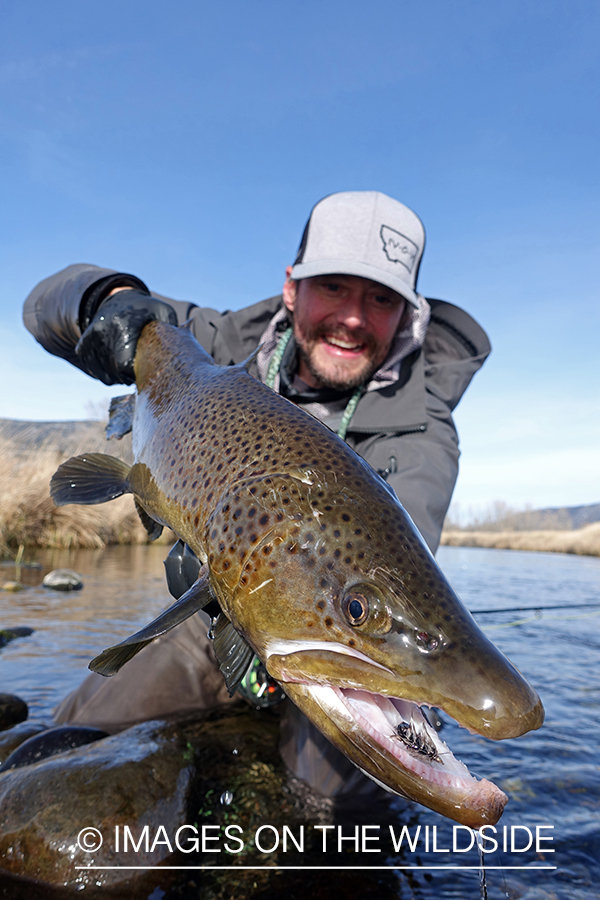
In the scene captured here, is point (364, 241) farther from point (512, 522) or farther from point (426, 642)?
point (512, 522)

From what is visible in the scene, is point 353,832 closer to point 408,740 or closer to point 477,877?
point 477,877

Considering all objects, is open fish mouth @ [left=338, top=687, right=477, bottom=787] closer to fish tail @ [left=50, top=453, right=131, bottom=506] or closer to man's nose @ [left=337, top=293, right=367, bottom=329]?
fish tail @ [left=50, top=453, right=131, bottom=506]

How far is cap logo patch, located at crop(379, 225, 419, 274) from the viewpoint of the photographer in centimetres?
379

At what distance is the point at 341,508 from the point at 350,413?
2.36 metres

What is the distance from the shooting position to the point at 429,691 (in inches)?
49.1

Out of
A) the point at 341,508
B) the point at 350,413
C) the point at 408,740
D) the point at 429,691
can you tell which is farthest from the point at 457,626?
the point at 350,413

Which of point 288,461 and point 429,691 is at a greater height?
point 288,461

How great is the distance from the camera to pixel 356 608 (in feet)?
4.49

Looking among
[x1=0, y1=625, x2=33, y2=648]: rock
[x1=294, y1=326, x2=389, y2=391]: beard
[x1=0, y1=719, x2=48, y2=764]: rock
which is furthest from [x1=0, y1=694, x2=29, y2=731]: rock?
[x1=294, y1=326, x2=389, y2=391]: beard

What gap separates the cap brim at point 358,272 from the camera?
11.8 feet

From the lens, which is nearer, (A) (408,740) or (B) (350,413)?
(A) (408,740)

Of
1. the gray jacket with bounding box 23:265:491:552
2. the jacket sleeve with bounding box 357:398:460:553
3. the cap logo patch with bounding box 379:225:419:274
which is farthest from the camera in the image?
the cap logo patch with bounding box 379:225:419:274

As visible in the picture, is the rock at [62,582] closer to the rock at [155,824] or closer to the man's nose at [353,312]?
the rock at [155,824]

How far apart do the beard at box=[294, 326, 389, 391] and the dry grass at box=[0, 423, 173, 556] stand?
9.30 metres
